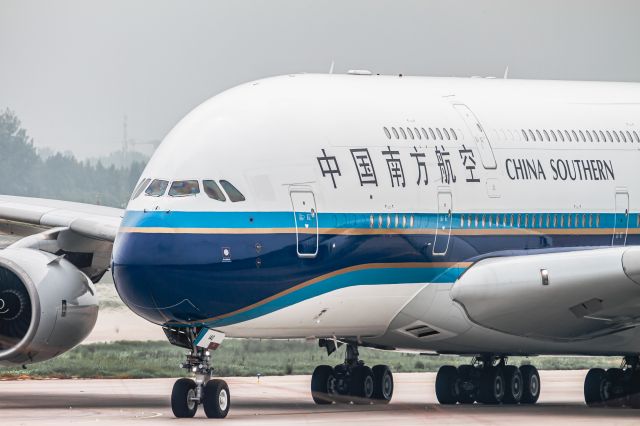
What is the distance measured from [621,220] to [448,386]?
3.60 m

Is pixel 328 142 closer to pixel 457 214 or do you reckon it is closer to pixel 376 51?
pixel 457 214

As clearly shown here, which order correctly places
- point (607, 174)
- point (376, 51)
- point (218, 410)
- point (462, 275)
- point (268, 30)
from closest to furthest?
point (218, 410)
point (462, 275)
point (607, 174)
point (376, 51)
point (268, 30)

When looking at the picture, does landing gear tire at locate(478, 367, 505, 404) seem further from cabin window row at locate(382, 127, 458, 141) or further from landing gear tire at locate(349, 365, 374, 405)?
cabin window row at locate(382, 127, 458, 141)

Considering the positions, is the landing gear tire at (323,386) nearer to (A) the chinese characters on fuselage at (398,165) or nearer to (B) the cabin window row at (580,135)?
(A) the chinese characters on fuselage at (398,165)

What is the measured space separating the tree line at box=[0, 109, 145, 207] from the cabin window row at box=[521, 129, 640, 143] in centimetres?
3487

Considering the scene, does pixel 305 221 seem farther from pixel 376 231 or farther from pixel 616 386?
pixel 616 386

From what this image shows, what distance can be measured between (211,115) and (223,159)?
100 cm

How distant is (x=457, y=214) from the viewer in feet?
75.9

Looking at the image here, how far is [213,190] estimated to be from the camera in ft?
67.9

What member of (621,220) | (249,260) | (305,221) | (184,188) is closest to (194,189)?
(184,188)

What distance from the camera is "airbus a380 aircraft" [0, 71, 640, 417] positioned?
20.7 meters

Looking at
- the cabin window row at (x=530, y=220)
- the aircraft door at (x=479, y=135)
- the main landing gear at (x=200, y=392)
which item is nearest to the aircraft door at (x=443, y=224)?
the cabin window row at (x=530, y=220)

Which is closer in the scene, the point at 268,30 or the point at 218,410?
the point at 218,410

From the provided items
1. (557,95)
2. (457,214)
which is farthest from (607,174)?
(457,214)
